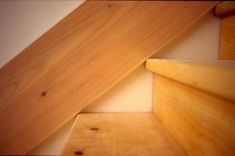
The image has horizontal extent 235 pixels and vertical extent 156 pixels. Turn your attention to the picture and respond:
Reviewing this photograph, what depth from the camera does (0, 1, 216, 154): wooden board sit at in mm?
709

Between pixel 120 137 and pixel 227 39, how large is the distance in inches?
22.3

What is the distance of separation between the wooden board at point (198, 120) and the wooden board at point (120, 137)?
4 cm

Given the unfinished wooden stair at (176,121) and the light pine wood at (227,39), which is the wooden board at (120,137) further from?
the light pine wood at (227,39)

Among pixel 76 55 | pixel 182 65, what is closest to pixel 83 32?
pixel 76 55

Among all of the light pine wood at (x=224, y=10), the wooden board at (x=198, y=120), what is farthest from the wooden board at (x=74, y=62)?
the wooden board at (x=198, y=120)

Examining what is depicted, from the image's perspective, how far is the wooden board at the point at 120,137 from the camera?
609mm

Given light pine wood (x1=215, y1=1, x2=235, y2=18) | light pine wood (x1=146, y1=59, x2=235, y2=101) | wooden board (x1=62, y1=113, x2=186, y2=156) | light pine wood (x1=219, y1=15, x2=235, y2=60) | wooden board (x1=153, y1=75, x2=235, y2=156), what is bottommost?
wooden board (x1=62, y1=113, x2=186, y2=156)

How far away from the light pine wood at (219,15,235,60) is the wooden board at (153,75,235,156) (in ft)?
0.86

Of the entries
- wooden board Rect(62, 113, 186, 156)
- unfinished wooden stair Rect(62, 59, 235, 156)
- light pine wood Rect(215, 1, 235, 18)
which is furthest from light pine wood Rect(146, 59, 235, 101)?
light pine wood Rect(215, 1, 235, 18)

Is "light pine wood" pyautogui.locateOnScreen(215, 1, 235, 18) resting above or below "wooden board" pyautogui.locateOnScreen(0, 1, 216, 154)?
above

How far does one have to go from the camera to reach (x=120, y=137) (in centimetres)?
71

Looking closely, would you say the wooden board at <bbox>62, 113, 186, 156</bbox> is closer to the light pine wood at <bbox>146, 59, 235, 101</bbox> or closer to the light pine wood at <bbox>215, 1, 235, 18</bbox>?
the light pine wood at <bbox>146, 59, 235, 101</bbox>

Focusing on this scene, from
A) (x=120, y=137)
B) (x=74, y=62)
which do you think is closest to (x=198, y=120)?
(x=120, y=137)

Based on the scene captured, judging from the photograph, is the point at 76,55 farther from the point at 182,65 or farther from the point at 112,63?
the point at 182,65
